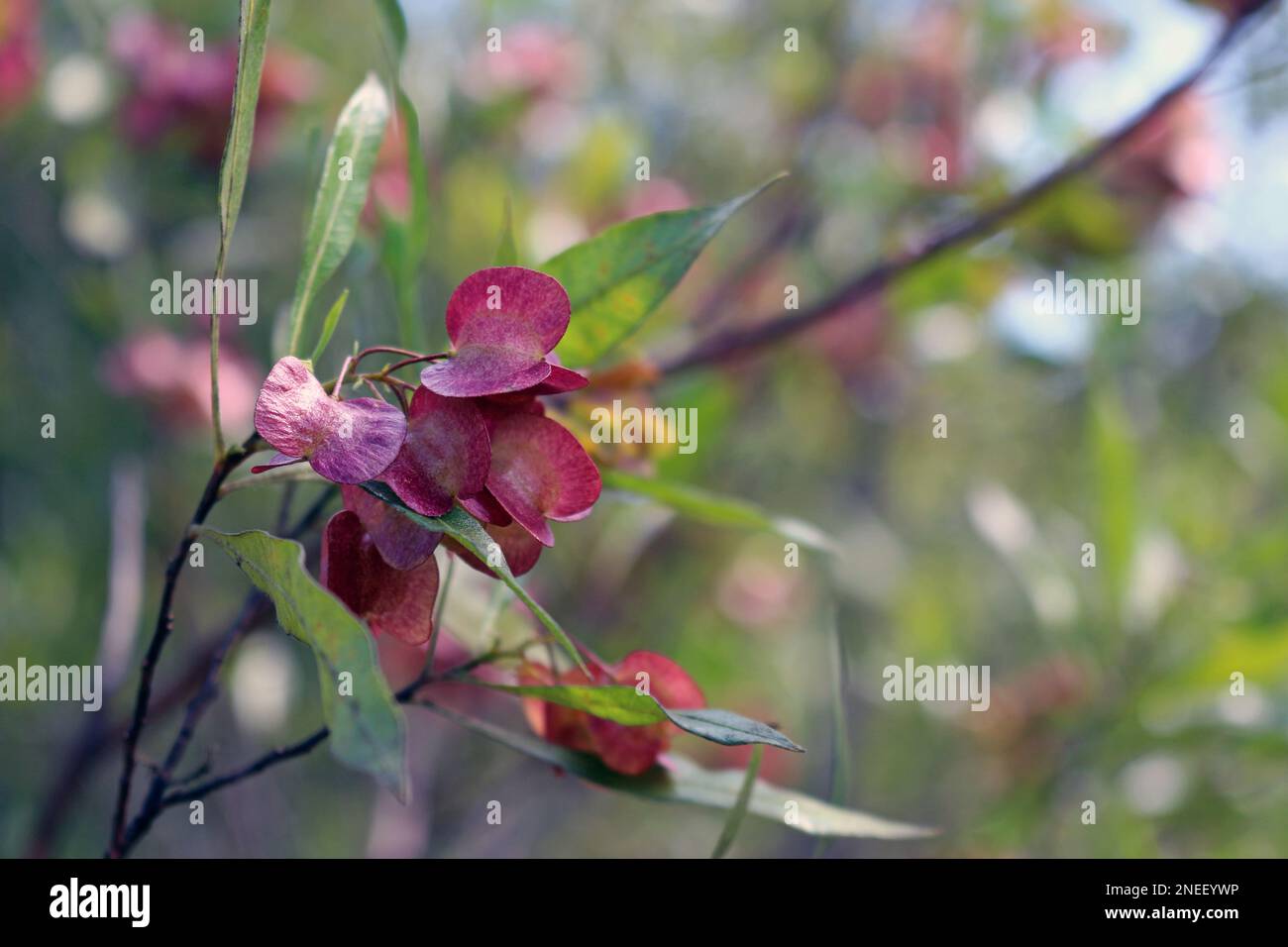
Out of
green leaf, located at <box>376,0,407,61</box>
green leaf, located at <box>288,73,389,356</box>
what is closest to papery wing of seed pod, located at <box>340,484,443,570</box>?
green leaf, located at <box>288,73,389,356</box>

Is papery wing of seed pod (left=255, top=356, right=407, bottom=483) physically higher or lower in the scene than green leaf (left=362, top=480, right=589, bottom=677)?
higher

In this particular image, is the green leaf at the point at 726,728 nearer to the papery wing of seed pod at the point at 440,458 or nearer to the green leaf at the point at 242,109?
the papery wing of seed pod at the point at 440,458

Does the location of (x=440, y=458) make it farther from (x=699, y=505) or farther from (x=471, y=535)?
(x=699, y=505)

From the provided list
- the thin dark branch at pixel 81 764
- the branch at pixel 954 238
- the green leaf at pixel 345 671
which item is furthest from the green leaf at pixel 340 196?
the thin dark branch at pixel 81 764

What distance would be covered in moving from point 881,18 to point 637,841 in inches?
85.0

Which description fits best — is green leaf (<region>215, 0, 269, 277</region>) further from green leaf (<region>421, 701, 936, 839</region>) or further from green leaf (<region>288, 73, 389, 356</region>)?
green leaf (<region>421, 701, 936, 839</region>)

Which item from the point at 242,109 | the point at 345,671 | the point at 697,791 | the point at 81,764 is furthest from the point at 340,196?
the point at 81,764

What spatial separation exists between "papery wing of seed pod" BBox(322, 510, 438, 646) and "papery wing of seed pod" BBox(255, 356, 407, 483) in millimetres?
49

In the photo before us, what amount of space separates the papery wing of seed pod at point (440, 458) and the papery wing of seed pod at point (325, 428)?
0.04 ft

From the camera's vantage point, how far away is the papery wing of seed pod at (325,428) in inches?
19.9

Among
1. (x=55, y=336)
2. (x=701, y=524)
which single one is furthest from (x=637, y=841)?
(x=55, y=336)

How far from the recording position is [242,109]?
557 mm

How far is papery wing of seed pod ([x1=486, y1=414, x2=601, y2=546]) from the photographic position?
0.57 metres

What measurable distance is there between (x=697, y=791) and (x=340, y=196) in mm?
457
